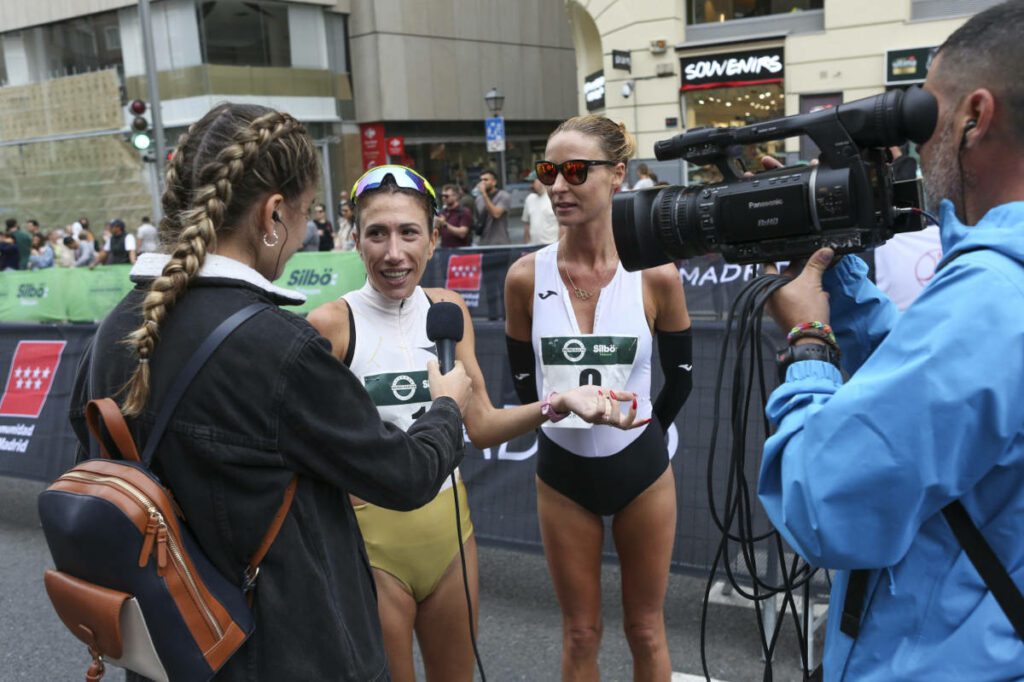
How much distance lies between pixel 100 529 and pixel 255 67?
26.8 metres

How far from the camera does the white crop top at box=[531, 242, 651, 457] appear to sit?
118 inches

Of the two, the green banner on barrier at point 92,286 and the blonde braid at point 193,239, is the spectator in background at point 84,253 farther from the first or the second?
the blonde braid at point 193,239

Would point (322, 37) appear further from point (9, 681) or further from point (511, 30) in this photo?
point (9, 681)

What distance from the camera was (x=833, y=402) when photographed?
4.39 feet

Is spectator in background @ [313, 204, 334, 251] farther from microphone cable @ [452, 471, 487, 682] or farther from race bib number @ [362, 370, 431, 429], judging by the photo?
microphone cable @ [452, 471, 487, 682]

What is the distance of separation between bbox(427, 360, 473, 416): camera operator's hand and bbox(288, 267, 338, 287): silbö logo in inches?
382

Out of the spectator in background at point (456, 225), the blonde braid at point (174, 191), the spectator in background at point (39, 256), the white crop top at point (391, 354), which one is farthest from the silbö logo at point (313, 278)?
the spectator in background at point (39, 256)

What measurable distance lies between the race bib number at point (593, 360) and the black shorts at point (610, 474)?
0.13 meters

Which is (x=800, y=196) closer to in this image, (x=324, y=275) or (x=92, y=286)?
(x=324, y=275)

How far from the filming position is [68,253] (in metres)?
20.8

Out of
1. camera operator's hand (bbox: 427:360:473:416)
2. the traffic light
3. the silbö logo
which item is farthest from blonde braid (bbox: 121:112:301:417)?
the traffic light

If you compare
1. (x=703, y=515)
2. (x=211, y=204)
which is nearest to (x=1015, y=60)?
(x=211, y=204)

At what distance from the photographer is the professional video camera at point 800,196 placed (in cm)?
153

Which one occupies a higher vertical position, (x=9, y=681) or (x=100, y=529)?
(x=100, y=529)
